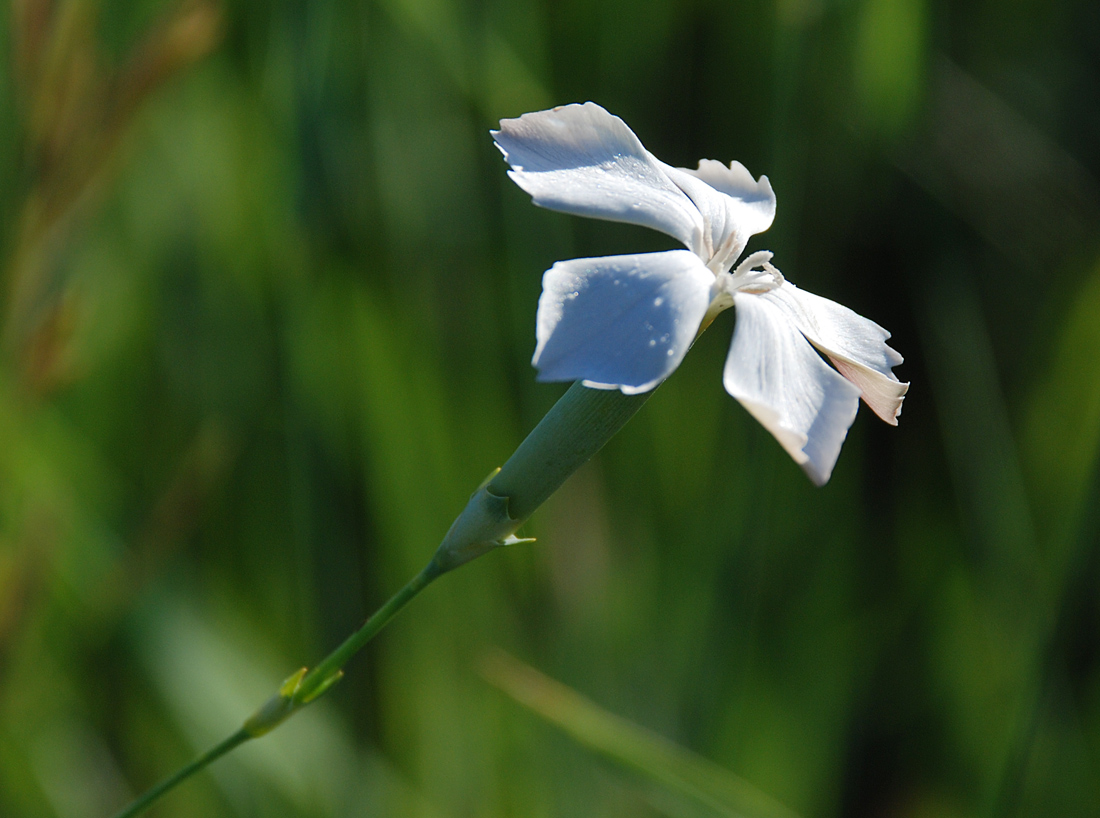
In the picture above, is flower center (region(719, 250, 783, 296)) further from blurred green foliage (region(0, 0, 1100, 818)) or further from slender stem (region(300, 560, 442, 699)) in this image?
blurred green foliage (region(0, 0, 1100, 818))

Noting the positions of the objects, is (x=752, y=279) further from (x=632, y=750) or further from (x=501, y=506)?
(x=632, y=750)

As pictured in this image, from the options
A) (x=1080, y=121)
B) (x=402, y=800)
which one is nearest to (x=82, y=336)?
(x=402, y=800)

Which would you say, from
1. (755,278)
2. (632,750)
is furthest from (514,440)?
(755,278)

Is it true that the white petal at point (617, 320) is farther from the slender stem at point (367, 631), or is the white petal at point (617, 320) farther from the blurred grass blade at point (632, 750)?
the blurred grass blade at point (632, 750)

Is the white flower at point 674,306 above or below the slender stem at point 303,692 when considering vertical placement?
above

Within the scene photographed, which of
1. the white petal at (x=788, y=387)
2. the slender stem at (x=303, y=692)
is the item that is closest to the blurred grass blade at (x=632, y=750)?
the slender stem at (x=303, y=692)

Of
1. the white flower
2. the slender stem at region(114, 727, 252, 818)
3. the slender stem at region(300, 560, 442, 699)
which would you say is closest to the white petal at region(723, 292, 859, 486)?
the white flower
